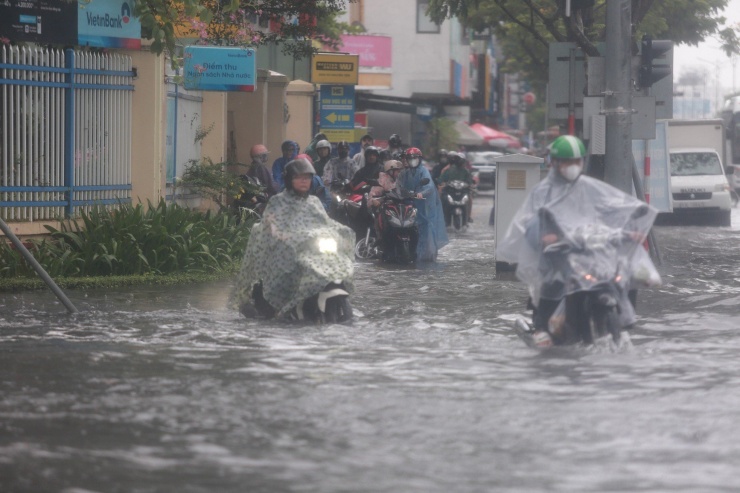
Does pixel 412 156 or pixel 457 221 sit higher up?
pixel 412 156

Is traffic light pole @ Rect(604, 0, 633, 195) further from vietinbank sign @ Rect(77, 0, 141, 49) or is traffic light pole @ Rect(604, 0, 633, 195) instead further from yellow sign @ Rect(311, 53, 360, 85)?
yellow sign @ Rect(311, 53, 360, 85)

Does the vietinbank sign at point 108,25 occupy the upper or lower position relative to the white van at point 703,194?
upper

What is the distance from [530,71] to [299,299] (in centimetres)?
3776

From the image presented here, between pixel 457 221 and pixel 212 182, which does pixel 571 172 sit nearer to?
pixel 212 182

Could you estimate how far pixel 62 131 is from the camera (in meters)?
16.5

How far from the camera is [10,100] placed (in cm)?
1565

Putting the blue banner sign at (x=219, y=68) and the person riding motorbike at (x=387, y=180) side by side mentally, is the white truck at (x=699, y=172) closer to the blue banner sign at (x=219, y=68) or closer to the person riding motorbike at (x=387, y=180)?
the person riding motorbike at (x=387, y=180)

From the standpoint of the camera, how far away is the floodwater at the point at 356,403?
660cm

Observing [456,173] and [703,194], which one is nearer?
[456,173]

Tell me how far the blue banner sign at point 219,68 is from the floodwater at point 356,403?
5934 millimetres

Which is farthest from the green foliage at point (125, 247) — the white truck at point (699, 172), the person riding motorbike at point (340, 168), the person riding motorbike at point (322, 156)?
the white truck at point (699, 172)

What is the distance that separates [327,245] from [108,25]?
557 centimetres

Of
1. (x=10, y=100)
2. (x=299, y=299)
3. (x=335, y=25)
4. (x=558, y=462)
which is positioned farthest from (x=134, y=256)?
(x=335, y=25)

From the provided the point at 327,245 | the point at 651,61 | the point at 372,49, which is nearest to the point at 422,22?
the point at 372,49
